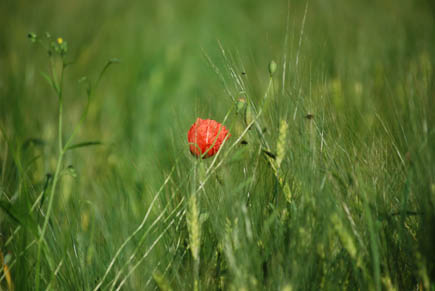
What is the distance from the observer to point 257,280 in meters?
0.42

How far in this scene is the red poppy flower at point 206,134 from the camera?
0.52 metres

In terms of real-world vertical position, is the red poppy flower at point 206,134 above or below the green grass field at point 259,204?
above

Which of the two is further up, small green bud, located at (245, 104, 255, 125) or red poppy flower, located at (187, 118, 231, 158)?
small green bud, located at (245, 104, 255, 125)

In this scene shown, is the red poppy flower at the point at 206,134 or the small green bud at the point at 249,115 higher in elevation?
the small green bud at the point at 249,115

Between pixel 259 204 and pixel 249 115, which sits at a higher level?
pixel 249 115

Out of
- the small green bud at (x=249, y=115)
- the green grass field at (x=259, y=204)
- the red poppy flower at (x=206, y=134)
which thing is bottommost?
the green grass field at (x=259, y=204)

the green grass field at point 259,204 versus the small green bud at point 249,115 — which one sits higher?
the small green bud at point 249,115

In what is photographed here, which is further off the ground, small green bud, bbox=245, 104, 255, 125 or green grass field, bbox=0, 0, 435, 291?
small green bud, bbox=245, 104, 255, 125

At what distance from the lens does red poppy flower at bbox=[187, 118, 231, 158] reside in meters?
0.52

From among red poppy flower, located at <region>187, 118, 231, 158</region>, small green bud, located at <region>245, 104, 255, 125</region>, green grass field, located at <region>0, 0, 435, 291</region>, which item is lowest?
green grass field, located at <region>0, 0, 435, 291</region>

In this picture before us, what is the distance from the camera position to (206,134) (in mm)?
523

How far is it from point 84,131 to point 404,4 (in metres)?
1.91

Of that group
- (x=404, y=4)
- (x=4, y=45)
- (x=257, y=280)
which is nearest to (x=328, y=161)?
(x=257, y=280)

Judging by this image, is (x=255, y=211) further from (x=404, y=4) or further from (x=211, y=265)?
(x=404, y=4)
